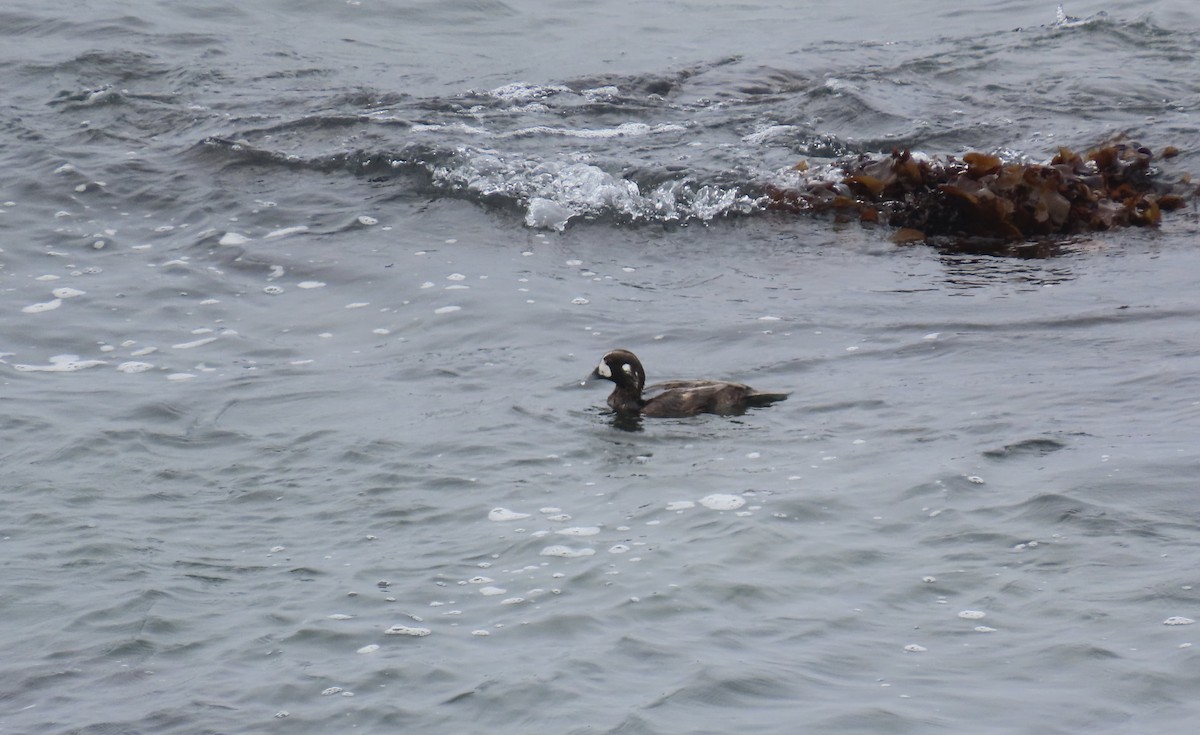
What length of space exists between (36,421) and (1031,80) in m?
11.9

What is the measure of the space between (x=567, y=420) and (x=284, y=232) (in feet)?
16.6

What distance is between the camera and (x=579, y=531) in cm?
630

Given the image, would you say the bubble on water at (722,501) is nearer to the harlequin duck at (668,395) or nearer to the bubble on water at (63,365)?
the harlequin duck at (668,395)

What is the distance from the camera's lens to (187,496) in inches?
270

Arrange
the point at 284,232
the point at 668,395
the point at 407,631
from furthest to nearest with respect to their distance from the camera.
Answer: the point at 284,232 → the point at 668,395 → the point at 407,631

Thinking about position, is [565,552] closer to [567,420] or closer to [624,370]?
[567,420]

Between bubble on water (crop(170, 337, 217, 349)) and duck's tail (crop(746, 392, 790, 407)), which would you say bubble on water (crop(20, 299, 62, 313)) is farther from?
duck's tail (crop(746, 392, 790, 407))

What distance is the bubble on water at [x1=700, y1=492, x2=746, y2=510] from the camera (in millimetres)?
6453

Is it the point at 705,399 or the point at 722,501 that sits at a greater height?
the point at 705,399

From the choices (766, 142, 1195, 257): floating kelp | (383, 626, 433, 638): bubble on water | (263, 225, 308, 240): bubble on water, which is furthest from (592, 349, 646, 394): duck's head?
(263, 225, 308, 240): bubble on water

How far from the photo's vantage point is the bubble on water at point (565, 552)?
604cm

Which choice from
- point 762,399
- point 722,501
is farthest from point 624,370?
point 722,501

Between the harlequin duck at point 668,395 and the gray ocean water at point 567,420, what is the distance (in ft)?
0.56

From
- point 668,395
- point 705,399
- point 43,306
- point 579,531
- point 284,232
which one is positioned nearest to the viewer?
point 579,531
